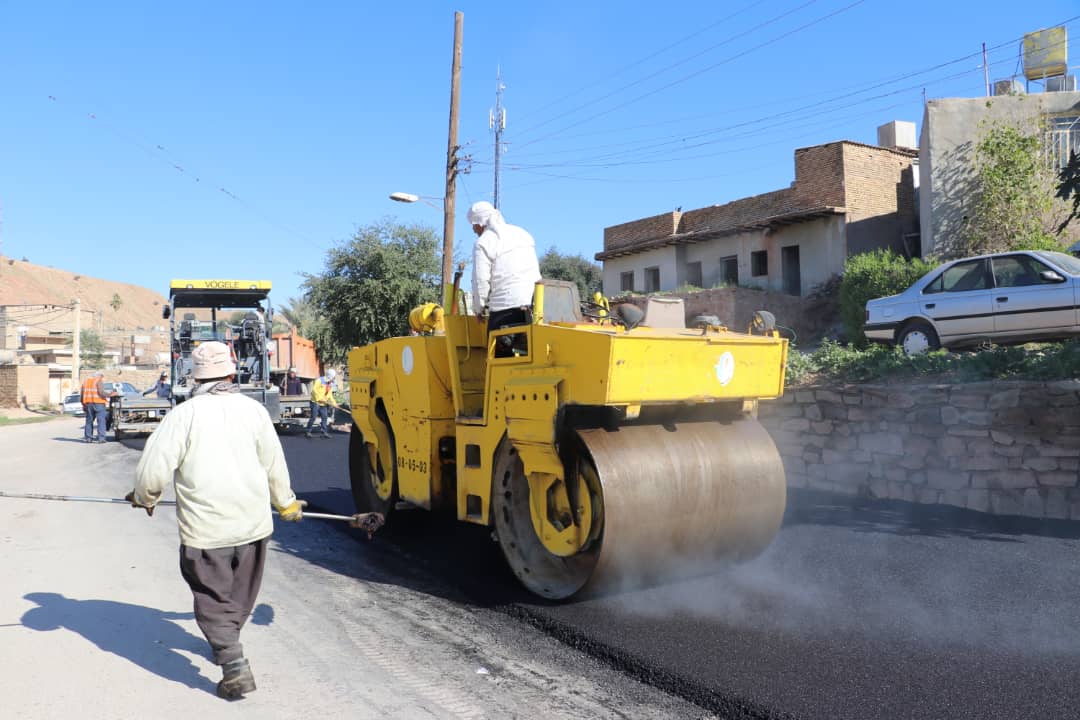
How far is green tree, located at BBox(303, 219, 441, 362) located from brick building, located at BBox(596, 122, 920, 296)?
22.3 ft

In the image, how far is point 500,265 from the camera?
16.6ft

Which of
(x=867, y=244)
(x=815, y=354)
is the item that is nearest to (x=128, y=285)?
(x=867, y=244)

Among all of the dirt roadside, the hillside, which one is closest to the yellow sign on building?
the dirt roadside

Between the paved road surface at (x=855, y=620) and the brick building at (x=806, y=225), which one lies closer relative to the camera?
the paved road surface at (x=855, y=620)

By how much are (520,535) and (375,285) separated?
20146 mm

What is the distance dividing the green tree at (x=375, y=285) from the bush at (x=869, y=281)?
12.1m

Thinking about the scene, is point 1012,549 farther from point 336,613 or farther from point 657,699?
point 336,613

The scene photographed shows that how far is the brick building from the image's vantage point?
19.9m

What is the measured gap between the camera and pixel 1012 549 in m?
5.37

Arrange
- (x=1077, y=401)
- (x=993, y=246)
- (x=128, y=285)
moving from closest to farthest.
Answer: (x=1077, y=401), (x=993, y=246), (x=128, y=285)

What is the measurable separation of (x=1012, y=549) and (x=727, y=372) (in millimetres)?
2449

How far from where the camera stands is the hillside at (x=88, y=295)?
84.9 meters

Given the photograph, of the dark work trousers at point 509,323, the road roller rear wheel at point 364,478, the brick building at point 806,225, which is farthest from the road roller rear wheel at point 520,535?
the brick building at point 806,225

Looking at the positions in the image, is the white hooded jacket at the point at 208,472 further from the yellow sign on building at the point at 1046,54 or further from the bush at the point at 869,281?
the yellow sign on building at the point at 1046,54
